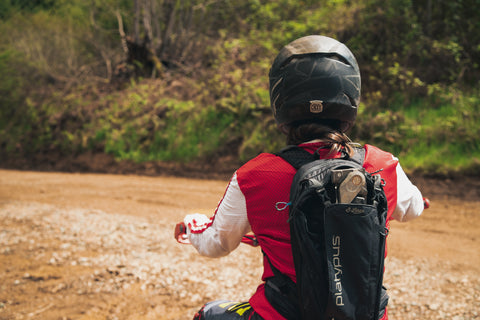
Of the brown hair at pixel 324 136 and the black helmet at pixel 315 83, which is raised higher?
the black helmet at pixel 315 83

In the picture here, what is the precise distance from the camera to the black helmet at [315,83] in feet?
5.94

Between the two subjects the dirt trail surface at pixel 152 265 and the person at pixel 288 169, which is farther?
the dirt trail surface at pixel 152 265

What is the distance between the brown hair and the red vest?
0.04 meters

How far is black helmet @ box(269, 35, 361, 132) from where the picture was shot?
5.94 ft

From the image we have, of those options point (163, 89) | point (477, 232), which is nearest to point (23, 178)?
point (163, 89)

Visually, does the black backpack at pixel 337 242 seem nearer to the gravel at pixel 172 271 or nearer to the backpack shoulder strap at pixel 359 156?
the backpack shoulder strap at pixel 359 156

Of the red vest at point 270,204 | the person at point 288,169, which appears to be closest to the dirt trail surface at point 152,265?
the person at point 288,169

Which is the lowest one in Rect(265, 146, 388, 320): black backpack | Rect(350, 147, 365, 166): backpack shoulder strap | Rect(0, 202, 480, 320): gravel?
Rect(0, 202, 480, 320): gravel

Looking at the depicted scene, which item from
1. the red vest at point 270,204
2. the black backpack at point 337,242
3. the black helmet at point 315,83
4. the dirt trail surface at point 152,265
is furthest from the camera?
the dirt trail surface at point 152,265

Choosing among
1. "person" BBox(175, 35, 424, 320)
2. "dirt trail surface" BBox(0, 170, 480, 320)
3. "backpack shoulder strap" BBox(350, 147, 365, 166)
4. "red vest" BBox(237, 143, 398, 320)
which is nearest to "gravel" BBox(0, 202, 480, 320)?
"dirt trail surface" BBox(0, 170, 480, 320)

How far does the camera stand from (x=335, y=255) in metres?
1.47

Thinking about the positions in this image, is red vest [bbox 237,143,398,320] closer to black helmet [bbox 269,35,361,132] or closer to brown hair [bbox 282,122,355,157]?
brown hair [bbox 282,122,355,157]

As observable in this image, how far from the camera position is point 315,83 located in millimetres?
1823

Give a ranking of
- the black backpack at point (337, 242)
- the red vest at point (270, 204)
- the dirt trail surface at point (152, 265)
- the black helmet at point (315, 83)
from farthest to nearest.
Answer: the dirt trail surface at point (152, 265)
the black helmet at point (315, 83)
the red vest at point (270, 204)
the black backpack at point (337, 242)
